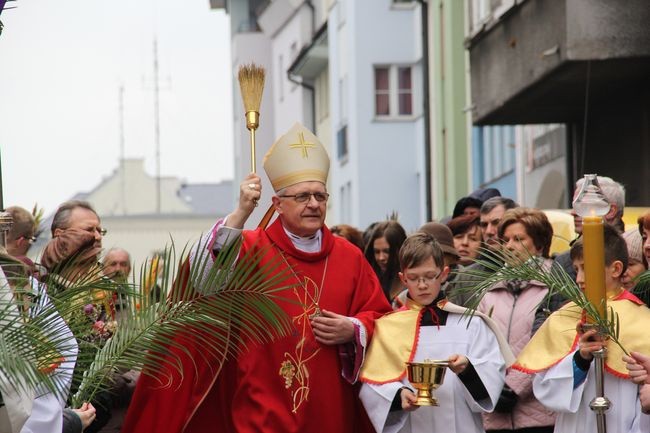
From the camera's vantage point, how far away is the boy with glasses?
9688 millimetres

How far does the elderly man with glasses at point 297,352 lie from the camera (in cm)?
986

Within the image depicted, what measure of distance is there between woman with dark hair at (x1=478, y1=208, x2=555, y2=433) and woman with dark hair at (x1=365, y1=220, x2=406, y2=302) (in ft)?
5.32

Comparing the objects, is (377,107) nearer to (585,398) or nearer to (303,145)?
(303,145)

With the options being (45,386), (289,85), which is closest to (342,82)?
(289,85)

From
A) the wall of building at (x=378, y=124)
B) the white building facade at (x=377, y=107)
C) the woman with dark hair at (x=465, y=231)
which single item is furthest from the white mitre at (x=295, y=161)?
the wall of building at (x=378, y=124)

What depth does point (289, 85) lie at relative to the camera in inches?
2522

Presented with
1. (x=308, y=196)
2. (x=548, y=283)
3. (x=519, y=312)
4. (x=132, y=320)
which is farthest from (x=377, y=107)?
(x=132, y=320)

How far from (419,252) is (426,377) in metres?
0.78

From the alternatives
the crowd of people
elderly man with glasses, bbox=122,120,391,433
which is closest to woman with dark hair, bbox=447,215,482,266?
the crowd of people

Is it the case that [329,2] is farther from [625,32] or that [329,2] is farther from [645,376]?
[645,376]

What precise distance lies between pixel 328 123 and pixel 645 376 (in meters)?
48.8


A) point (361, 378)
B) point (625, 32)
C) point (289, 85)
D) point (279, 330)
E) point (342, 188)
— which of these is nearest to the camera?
point (279, 330)

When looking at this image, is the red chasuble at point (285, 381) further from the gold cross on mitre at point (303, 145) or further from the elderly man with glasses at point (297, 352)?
the gold cross on mitre at point (303, 145)

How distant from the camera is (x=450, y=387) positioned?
32.2 ft
